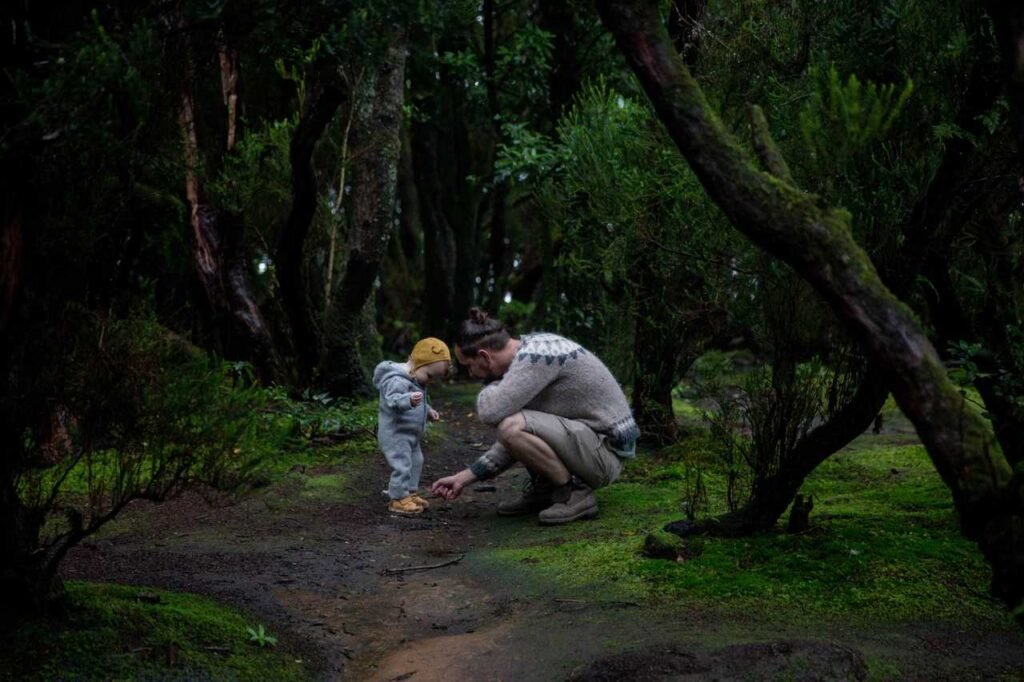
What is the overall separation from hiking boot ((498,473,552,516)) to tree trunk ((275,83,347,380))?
4.71 metres

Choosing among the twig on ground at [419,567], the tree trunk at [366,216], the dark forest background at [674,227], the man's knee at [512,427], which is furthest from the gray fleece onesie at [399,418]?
the tree trunk at [366,216]

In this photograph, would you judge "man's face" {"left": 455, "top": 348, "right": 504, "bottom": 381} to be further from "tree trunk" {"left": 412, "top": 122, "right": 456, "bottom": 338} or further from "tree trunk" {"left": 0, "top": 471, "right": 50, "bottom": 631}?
"tree trunk" {"left": 412, "top": 122, "right": 456, "bottom": 338}

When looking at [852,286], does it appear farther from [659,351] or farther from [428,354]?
[659,351]

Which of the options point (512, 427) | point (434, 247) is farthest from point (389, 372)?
point (434, 247)

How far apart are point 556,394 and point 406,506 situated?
1.71 meters

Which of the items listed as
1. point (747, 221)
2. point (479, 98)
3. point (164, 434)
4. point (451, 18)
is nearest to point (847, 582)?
point (747, 221)

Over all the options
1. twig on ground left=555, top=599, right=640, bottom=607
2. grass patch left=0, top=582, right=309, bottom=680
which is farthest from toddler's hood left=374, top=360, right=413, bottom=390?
Result: grass patch left=0, top=582, right=309, bottom=680

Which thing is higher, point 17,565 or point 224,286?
point 224,286

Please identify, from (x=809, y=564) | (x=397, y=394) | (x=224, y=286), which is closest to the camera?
(x=809, y=564)

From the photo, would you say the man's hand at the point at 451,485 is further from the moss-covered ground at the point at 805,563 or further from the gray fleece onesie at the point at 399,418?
the gray fleece onesie at the point at 399,418

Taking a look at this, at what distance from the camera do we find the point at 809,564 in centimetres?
576

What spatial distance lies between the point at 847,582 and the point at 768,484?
847 mm

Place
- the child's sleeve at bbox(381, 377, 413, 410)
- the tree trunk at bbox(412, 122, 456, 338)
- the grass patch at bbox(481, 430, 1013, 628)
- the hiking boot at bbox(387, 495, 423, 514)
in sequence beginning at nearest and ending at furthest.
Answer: the grass patch at bbox(481, 430, 1013, 628), the child's sleeve at bbox(381, 377, 413, 410), the hiking boot at bbox(387, 495, 423, 514), the tree trunk at bbox(412, 122, 456, 338)

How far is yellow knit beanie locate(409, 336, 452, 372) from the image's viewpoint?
8.13 metres
